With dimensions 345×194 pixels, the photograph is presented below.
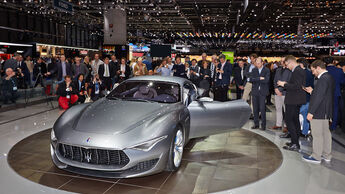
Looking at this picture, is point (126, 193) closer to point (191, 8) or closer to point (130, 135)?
point (130, 135)

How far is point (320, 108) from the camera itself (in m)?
4.46

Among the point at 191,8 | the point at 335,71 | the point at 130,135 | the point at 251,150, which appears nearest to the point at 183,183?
the point at 130,135

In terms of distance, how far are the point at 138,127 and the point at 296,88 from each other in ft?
10.1

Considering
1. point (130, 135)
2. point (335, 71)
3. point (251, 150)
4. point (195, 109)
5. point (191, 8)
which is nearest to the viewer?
point (130, 135)

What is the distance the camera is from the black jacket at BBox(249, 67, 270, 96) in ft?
21.4

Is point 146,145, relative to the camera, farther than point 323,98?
No

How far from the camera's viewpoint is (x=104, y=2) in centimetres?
1569

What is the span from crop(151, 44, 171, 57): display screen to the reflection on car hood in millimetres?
12280

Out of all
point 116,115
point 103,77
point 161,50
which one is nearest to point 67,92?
point 103,77

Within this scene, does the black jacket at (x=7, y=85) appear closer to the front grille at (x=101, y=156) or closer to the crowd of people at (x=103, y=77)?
the crowd of people at (x=103, y=77)

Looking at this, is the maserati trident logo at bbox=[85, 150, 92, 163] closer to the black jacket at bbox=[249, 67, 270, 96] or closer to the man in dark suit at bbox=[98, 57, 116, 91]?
the black jacket at bbox=[249, 67, 270, 96]

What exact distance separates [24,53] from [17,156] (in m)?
→ 20.7

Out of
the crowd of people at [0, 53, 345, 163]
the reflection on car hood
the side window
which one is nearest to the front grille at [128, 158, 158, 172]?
the reflection on car hood

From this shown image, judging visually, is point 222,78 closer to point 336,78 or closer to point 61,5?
point 336,78
